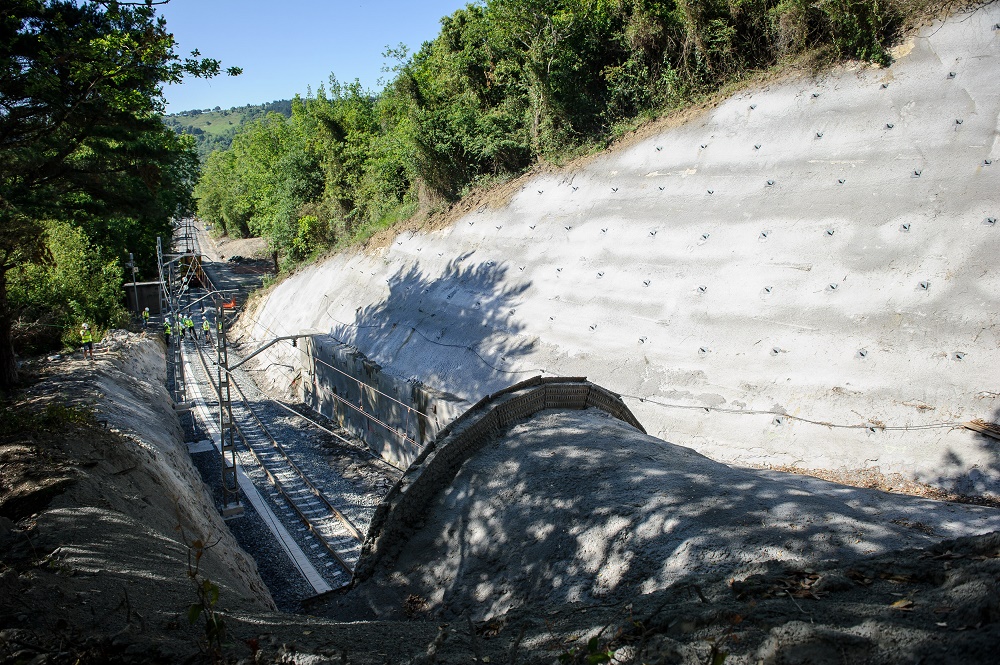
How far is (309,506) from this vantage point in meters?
13.5

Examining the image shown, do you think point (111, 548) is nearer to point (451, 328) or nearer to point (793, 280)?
point (793, 280)

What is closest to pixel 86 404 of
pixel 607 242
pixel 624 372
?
pixel 624 372

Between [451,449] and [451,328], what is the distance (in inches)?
451

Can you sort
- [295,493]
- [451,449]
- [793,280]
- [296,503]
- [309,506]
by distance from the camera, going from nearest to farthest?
[451,449], [793,280], [309,506], [296,503], [295,493]

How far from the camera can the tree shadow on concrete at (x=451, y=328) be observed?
1586cm

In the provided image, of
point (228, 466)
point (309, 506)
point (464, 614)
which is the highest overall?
point (464, 614)

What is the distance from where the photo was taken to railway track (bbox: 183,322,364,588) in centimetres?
1128

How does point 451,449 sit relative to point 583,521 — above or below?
above

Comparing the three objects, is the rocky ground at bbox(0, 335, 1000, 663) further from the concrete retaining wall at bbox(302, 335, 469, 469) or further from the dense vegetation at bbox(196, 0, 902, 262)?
the dense vegetation at bbox(196, 0, 902, 262)

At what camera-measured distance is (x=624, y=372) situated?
13.4 meters

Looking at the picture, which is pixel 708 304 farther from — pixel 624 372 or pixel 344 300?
pixel 344 300

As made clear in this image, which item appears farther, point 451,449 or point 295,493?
point 295,493

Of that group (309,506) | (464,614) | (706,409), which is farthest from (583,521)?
(309,506)

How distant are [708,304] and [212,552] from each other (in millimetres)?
10051
